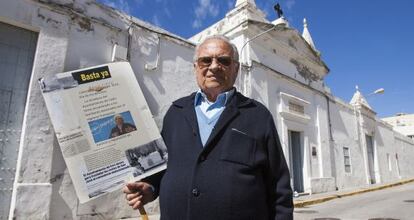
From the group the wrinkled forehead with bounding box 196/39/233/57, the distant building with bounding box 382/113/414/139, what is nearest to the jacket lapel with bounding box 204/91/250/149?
the wrinkled forehead with bounding box 196/39/233/57

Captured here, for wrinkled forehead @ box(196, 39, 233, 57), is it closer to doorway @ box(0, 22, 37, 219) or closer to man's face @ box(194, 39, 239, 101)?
man's face @ box(194, 39, 239, 101)

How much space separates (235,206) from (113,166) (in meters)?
0.66

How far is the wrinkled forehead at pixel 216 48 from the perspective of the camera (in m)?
1.75

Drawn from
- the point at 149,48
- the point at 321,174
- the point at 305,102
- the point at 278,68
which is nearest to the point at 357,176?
the point at 321,174

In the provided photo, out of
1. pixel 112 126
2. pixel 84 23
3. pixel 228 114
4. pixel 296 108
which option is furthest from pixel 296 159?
pixel 112 126

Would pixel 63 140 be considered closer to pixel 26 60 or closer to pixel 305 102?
pixel 26 60

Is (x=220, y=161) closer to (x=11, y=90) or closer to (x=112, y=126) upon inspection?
(x=112, y=126)

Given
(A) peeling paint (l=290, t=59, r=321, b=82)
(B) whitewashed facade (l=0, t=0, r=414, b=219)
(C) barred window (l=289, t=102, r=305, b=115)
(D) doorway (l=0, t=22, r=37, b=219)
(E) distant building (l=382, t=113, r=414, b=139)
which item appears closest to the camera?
(D) doorway (l=0, t=22, r=37, b=219)

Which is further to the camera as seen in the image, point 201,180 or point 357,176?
point 357,176

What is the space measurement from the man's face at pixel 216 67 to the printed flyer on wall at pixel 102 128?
0.40m

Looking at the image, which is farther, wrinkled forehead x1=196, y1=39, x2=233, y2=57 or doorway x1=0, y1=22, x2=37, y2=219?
doorway x1=0, y1=22, x2=37, y2=219

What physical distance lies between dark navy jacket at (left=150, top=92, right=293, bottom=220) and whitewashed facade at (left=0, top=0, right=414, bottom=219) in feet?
13.0

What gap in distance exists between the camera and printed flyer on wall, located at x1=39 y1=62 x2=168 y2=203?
149 centimetres

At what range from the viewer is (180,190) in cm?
152
